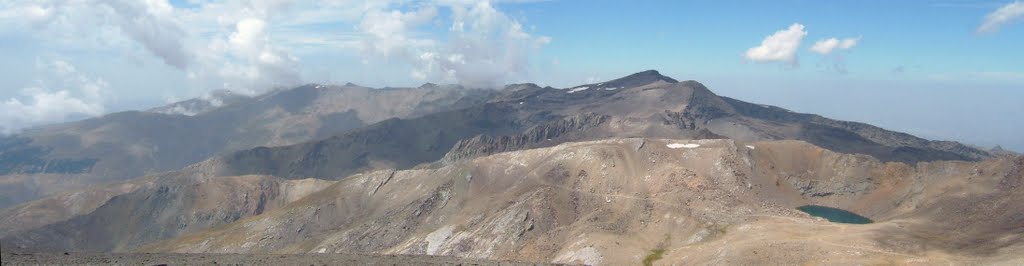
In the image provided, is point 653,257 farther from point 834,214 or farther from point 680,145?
point 834,214

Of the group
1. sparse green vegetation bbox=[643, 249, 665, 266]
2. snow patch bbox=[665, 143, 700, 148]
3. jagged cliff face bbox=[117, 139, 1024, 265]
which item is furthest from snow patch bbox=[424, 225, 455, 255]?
snow patch bbox=[665, 143, 700, 148]

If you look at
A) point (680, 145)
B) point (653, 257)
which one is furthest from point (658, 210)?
point (680, 145)

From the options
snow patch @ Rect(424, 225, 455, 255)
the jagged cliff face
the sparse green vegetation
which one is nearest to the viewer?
the jagged cliff face

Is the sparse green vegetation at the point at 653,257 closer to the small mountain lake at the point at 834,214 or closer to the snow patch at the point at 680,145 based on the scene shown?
the small mountain lake at the point at 834,214

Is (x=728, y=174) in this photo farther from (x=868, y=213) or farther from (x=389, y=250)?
(x=389, y=250)

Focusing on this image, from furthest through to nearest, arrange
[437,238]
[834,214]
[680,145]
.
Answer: [680,145] < [834,214] < [437,238]

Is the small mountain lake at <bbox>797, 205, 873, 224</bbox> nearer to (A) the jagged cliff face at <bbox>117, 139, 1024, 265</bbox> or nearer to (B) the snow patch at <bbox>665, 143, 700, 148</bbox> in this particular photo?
(A) the jagged cliff face at <bbox>117, 139, 1024, 265</bbox>

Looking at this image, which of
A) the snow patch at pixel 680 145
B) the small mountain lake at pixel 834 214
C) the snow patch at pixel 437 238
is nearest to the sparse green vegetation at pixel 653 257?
the snow patch at pixel 437 238
